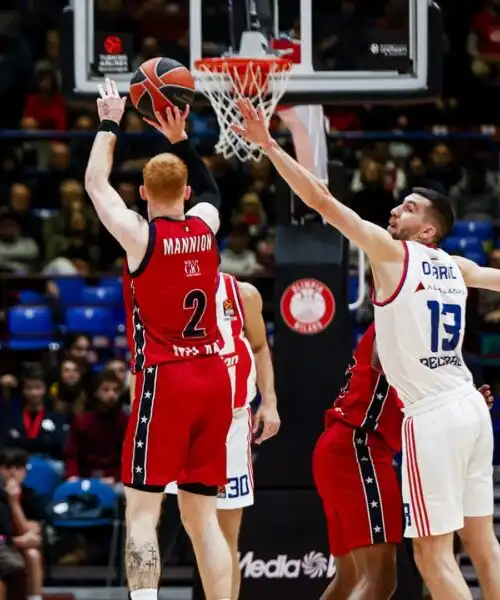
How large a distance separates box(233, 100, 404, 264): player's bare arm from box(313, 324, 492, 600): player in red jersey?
0.91 meters

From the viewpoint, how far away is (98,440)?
34.2ft

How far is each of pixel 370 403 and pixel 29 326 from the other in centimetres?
633

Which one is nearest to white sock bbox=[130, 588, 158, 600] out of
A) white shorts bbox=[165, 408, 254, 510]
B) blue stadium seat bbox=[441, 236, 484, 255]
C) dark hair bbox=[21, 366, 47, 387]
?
white shorts bbox=[165, 408, 254, 510]

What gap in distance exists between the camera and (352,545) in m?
6.98

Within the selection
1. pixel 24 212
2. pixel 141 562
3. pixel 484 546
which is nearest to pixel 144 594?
pixel 141 562

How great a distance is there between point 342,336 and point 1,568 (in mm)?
2198

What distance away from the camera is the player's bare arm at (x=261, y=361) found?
7547mm

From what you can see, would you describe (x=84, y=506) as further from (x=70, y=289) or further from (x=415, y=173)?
(x=415, y=173)

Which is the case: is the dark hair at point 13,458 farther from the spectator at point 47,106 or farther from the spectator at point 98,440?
the spectator at point 47,106

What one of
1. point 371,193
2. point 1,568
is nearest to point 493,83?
point 371,193

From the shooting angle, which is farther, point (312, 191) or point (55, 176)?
point (55, 176)

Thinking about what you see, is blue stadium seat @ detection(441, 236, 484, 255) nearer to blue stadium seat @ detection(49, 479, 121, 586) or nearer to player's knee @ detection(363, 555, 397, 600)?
blue stadium seat @ detection(49, 479, 121, 586)

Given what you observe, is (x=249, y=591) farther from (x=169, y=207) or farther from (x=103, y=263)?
(x=103, y=263)

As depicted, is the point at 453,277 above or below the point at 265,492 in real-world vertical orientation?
above
